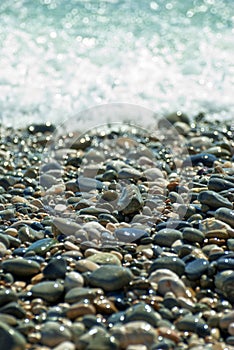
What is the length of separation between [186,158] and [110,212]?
1561 mm

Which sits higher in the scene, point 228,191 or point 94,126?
point 228,191

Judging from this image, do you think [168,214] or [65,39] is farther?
[65,39]

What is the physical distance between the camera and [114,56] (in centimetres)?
943

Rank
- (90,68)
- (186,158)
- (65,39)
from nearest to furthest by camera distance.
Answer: (186,158)
(90,68)
(65,39)

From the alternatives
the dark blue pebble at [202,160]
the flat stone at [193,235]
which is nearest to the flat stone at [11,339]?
the flat stone at [193,235]

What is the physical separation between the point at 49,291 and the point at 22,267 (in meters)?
0.28

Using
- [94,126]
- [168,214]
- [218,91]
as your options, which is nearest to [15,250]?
[168,214]

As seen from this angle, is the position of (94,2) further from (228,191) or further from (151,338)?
(151,338)

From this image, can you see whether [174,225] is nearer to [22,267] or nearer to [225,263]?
[225,263]

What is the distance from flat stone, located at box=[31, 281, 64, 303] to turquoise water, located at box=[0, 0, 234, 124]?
14.3 feet

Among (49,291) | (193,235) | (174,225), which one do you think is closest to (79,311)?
(49,291)

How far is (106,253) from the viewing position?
3.37m

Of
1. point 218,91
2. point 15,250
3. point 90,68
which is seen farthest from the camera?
point 90,68

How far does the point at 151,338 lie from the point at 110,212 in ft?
5.09
